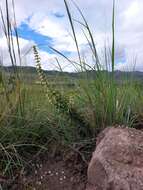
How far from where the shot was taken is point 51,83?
5.18 metres

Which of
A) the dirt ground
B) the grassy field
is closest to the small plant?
the grassy field

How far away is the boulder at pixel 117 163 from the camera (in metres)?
3.65

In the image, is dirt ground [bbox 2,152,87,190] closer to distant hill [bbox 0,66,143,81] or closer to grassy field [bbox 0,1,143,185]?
grassy field [bbox 0,1,143,185]

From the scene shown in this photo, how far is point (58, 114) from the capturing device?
4.80 metres

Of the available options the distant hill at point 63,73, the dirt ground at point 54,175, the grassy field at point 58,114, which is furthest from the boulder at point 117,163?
the distant hill at point 63,73

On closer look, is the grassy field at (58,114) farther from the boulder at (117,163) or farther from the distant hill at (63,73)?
the boulder at (117,163)

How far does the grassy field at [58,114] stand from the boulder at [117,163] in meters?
0.48

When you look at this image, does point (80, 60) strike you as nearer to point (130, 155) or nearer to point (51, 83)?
point (51, 83)

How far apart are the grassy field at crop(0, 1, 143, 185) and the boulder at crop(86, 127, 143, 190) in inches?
19.0

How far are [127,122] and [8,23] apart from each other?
5.05ft

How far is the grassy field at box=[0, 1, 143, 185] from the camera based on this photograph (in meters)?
4.55

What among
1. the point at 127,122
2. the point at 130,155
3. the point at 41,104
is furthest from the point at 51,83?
the point at 130,155

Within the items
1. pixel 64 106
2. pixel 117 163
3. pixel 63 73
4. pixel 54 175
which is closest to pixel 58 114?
pixel 64 106

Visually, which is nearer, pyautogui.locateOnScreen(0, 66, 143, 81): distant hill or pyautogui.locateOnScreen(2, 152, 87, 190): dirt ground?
pyautogui.locateOnScreen(2, 152, 87, 190): dirt ground
